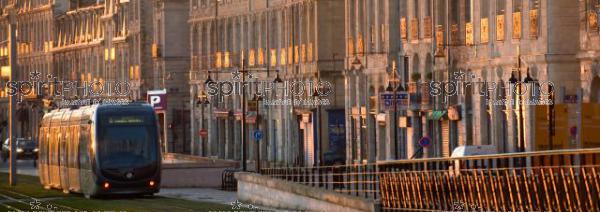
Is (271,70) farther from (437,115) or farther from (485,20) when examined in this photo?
(485,20)

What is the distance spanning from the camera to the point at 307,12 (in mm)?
121188

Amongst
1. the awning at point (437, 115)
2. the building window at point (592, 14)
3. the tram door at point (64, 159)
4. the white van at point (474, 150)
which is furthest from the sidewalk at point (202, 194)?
the building window at point (592, 14)

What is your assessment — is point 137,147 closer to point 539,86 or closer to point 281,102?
point 539,86

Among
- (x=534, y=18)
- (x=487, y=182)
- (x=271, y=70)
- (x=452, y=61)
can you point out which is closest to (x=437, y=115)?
(x=452, y=61)

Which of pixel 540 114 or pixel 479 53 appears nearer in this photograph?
pixel 540 114

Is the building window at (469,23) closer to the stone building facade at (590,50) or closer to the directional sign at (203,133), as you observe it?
the stone building facade at (590,50)

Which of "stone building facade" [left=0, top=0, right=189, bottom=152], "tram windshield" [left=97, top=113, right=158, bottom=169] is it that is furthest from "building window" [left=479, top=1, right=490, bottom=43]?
"stone building facade" [left=0, top=0, right=189, bottom=152]

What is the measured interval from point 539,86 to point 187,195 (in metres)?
18.8

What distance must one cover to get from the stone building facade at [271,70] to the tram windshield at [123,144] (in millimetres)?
24641

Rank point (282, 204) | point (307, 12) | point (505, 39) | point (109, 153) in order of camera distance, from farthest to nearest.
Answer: point (307, 12), point (505, 39), point (109, 153), point (282, 204)

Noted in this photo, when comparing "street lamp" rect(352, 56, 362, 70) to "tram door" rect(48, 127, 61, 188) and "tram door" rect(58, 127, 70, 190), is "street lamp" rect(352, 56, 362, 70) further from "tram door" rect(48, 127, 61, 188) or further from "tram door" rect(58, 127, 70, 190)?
"tram door" rect(58, 127, 70, 190)

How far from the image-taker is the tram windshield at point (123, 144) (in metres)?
77.5

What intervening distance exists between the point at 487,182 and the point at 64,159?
40.9m

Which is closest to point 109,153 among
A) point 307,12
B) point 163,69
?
point 307,12
